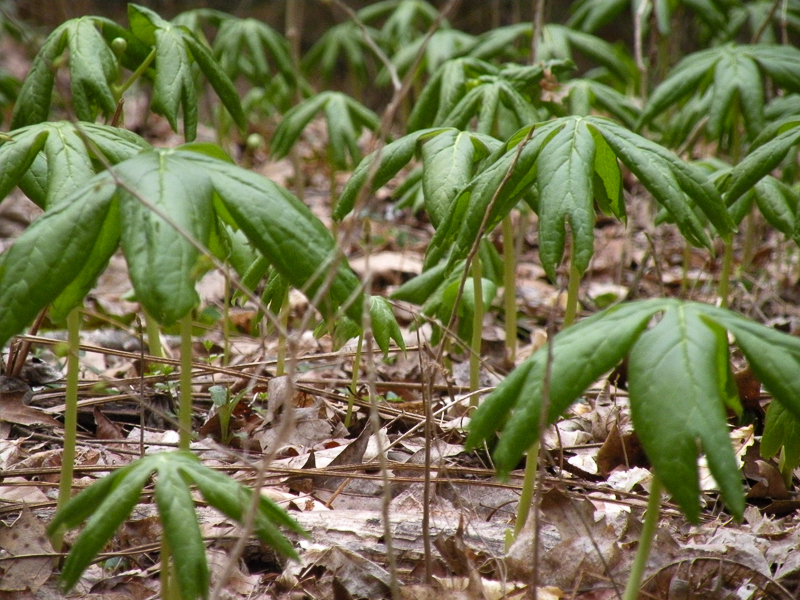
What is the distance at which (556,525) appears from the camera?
1348 mm

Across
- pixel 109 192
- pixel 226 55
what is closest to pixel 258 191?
pixel 109 192

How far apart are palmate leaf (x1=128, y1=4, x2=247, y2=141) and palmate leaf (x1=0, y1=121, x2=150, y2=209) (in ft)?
1.18

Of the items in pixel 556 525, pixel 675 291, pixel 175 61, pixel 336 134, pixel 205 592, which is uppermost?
pixel 175 61

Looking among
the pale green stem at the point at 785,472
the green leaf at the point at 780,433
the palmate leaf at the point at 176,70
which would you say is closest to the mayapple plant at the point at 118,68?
the palmate leaf at the point at 176,70

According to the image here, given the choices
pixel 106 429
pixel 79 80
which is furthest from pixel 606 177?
pixel 106 429

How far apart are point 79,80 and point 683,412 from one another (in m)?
1.27

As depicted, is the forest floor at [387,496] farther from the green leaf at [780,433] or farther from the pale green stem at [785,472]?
the green leaf at [780,433]

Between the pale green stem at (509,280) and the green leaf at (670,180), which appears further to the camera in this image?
the pale green stem at (509,280)

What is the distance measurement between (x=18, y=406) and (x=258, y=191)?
1.14 metres

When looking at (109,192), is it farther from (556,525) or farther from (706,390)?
(556,525)

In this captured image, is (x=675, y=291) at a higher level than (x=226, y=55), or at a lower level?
lower

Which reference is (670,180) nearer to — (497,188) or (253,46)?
(497,188)

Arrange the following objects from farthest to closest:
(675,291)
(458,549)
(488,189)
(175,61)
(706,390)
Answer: (675,291) → (175,61) → (458,549) → (488,189) → (706,390)

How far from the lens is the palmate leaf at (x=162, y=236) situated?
0.81m
